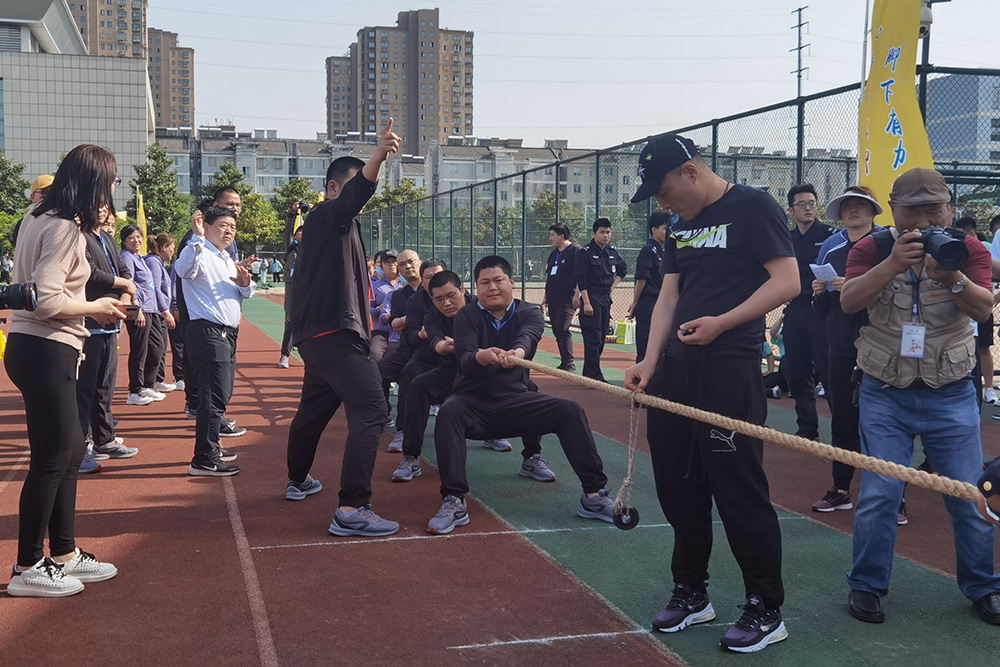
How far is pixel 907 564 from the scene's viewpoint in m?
4.58

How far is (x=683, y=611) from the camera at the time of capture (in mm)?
3727

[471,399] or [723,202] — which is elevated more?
[723,202]

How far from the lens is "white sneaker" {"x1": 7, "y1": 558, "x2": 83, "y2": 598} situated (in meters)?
4.03

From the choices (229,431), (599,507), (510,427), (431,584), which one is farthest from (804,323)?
(229,431)

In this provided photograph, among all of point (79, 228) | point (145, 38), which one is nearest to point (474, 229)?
point (79, 228)

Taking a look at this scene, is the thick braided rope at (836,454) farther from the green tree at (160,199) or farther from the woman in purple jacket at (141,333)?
the green tree at (160,199)

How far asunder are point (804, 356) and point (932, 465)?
2960 millimetres

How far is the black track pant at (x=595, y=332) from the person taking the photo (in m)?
11.2

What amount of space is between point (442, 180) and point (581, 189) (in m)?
94.2

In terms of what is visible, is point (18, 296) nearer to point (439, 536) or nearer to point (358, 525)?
point (358, 525)

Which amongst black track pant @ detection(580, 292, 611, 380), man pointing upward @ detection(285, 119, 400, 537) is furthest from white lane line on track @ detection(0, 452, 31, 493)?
black track pant @ detection(580, 292, 611, 380)

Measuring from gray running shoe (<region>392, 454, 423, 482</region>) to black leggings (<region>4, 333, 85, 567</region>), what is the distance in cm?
256

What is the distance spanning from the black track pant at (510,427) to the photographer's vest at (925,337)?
6.22 ft

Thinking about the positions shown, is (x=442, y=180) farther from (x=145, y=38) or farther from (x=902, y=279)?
(x=145, y=38)
